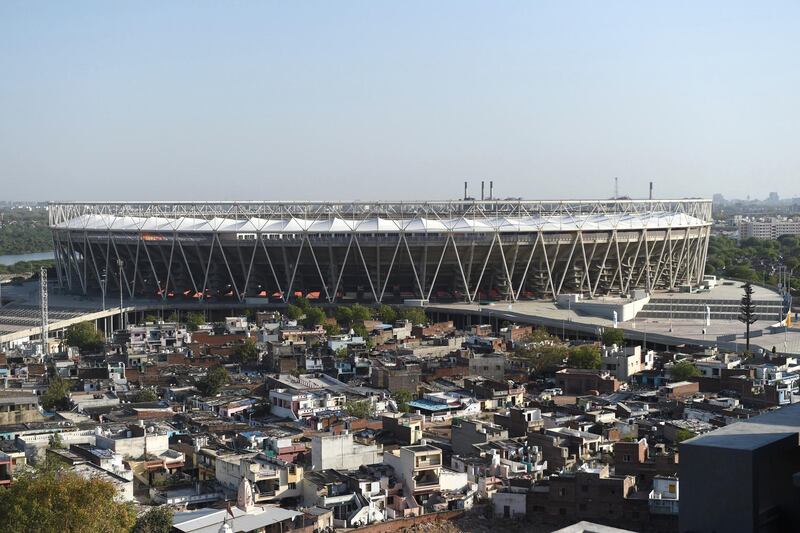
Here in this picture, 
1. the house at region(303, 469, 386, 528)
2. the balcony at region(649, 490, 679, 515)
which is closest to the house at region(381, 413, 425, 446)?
the house at region(303, 469, 386, 528)

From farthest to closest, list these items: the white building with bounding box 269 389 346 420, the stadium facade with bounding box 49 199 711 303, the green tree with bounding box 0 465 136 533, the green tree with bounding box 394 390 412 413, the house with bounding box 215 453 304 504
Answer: the stadium facade with bounding box 49 199 711 303 → the green tree with bounding box 394 390 412 413 → the white building with bounding box 269 389 346 420 → the house with bounding box 215 453 304 504 → the green tree with bounding box 0 465 136 533

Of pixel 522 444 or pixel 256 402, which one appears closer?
pixel 522 444

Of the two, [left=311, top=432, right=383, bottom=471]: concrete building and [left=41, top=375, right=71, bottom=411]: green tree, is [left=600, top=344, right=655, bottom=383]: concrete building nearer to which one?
[left=311, top=432, right=383, bottom=471]: concrete building

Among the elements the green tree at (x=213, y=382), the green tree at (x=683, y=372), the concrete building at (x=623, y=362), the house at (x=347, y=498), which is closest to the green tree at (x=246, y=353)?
the green tree at (x=213, y=382)

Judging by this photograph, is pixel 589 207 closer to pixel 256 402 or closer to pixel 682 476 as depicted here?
pixel 256 402

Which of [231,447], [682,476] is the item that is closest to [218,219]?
[231,447]

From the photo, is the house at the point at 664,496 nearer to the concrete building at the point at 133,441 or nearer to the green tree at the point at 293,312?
the concrete building at the point at 133,441

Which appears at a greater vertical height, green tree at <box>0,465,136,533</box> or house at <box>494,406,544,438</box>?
green tree at <box>0,465,136,533</box>
